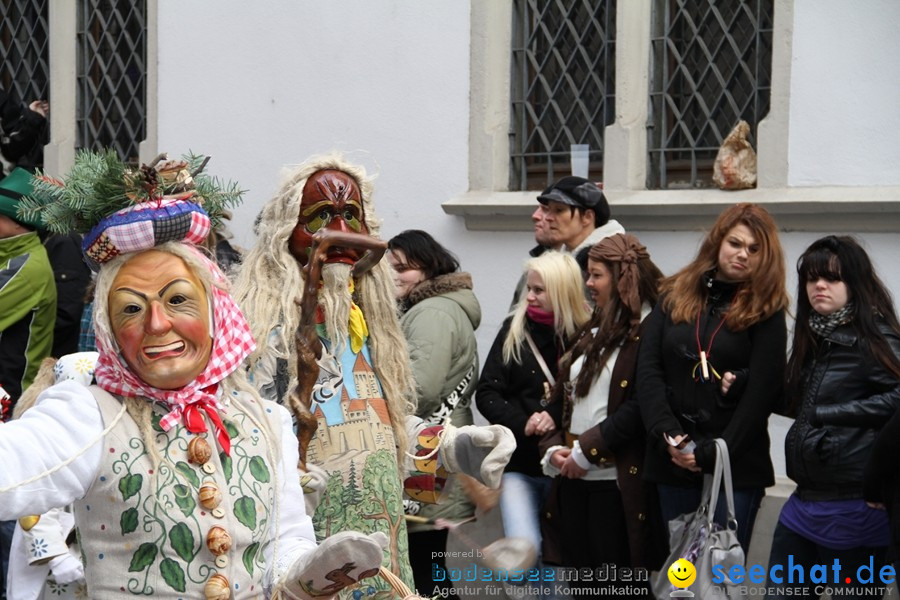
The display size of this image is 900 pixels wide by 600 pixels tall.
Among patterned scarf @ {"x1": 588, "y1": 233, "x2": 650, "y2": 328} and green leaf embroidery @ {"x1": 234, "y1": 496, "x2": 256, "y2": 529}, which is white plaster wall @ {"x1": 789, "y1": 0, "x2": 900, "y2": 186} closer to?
patterned scarf @ {"x1": 588, "y1": 233, "x2": 650, "y2": 328}

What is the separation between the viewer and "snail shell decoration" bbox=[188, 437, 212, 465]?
2896 mm

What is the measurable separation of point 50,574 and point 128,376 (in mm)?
1627

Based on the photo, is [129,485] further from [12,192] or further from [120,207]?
[12,192]

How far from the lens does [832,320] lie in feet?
16.6

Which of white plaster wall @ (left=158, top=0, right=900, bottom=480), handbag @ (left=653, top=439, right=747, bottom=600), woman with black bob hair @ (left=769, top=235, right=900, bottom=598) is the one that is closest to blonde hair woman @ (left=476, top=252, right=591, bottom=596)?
handbag @ (left=653, top=439, right=747, bottom=600)

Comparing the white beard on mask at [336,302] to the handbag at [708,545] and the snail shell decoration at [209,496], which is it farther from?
the handbag at [708,545]

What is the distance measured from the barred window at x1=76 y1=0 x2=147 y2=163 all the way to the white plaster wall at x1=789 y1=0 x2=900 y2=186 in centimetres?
548

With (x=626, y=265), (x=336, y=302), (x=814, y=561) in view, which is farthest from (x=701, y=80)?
(x=336, y=302)

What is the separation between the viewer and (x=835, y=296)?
5.06 meters

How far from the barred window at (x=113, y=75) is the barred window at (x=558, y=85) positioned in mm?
3544

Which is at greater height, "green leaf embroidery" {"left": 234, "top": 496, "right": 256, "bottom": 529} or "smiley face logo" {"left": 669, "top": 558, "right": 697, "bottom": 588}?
"green leaf embroidery" {"left": 234, "top": 496, "right": 256, "bottom": 529}

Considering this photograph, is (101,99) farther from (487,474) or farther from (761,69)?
(487,474)

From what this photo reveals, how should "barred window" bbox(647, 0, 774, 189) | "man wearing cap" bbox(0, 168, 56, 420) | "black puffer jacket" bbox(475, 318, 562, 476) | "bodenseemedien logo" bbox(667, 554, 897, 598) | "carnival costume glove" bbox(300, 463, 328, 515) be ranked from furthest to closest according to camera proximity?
1. "barred window" bbox(647, 0, 774, 189)
2. "man wearing cap" bbox(0, 168, 56, 420)
3. "black puffer jacket" bbox(475, 318, 562, 476)
4. "bodenseemedien logo" bbox(667, 554, 897, 598)
5. "carnival costume glove" bbox(300, 463, 328, 515)

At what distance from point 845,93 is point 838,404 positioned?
2.13 metres
